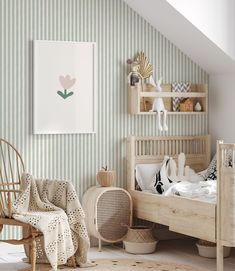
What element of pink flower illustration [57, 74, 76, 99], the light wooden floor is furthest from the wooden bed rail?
pink flower illustration [57, 74, 76, 99]

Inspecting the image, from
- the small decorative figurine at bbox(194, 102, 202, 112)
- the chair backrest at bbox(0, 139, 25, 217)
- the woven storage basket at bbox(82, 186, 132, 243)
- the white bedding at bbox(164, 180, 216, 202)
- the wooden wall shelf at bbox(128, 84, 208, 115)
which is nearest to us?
the white bedding at bbox(164, 180, 216, 202)

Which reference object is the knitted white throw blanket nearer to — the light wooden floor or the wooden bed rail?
the light wooden floor

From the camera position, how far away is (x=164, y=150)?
20.7ft

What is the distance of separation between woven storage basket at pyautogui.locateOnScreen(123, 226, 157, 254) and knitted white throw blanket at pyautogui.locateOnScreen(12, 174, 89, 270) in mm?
642

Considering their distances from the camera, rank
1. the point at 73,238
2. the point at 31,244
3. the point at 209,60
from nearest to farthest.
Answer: the point at 31,244, the point at 73,238, the point at 209,60

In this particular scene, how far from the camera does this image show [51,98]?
5785mm

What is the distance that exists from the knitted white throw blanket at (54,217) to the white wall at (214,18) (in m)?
1.72

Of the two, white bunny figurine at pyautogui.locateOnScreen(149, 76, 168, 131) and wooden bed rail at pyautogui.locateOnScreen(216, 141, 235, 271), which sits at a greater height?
white bunny figurine at pyautogui.locateOnScreen(149, 76, 168, 131)

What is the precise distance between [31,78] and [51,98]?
0.75 feet

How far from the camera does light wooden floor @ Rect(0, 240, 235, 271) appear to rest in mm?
5283

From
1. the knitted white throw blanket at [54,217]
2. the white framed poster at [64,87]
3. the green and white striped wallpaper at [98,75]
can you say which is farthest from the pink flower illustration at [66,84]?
the knitted white throw blanket at [54,217]

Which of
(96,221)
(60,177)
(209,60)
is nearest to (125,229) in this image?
(96,221)

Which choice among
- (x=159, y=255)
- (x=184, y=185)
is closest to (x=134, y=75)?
(x=184, y=185)

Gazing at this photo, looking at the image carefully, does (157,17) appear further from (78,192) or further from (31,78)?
(78,192)
